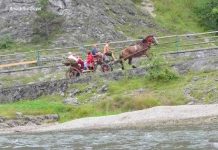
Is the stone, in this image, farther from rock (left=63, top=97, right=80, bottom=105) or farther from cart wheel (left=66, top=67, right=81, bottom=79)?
cart wheel (left=66, top=67, right=81, bottom=79)

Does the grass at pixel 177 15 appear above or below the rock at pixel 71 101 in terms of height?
below

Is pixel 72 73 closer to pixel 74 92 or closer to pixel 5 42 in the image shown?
pixel 74 92

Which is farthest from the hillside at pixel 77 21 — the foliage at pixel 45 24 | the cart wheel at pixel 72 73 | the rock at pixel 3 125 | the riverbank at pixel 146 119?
the riverbank at pixel 146 119

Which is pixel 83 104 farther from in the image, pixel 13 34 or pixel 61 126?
pixel 13 34

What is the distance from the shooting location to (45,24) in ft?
174

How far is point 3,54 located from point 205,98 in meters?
20.0

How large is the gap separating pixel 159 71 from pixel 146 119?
8.14 metres

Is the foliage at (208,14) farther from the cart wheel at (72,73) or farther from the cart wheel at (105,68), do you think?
the cart wheel at (72,73)

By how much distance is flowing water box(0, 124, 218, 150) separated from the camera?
23250mm

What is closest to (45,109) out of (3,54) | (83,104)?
(83,104)

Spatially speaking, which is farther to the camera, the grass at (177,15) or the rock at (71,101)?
the grass at (177,15)

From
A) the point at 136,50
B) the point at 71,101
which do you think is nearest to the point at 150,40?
the point at 136,50

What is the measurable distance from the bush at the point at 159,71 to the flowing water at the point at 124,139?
31.3ft

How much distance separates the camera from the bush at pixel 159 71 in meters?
38.2
